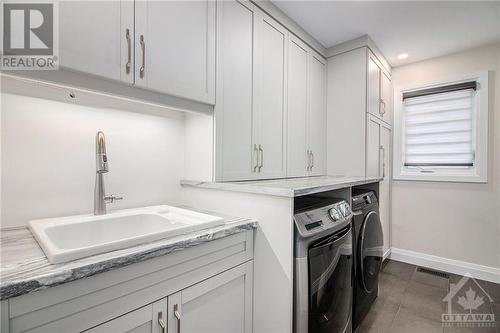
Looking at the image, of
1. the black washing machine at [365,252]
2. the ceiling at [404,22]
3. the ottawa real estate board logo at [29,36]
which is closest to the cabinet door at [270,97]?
the ceiling at [404,22]

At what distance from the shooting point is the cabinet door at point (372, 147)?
7.79 feet

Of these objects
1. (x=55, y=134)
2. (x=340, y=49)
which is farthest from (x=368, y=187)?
(x=55, y=134)

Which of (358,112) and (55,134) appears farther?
(358,112)

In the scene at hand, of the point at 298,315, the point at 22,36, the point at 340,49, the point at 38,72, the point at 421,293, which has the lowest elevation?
the point at 421,293

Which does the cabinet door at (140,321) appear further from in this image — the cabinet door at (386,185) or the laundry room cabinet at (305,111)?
the cabinet door at (386,185)

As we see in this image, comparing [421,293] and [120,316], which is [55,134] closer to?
[120,316]

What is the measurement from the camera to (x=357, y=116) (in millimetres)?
2402

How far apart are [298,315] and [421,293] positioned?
1836mm

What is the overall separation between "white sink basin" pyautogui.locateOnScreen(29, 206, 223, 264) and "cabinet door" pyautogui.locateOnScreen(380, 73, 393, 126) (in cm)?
255

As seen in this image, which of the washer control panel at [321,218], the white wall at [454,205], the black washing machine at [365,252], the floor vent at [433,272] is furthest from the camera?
the floor vent at [433,272]

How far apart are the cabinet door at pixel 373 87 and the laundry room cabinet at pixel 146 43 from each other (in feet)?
5.77

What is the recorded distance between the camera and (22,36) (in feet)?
2.80

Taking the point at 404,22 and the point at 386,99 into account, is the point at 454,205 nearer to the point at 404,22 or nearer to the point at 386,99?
the point at 386,99

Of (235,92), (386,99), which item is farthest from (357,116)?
(235,92)
